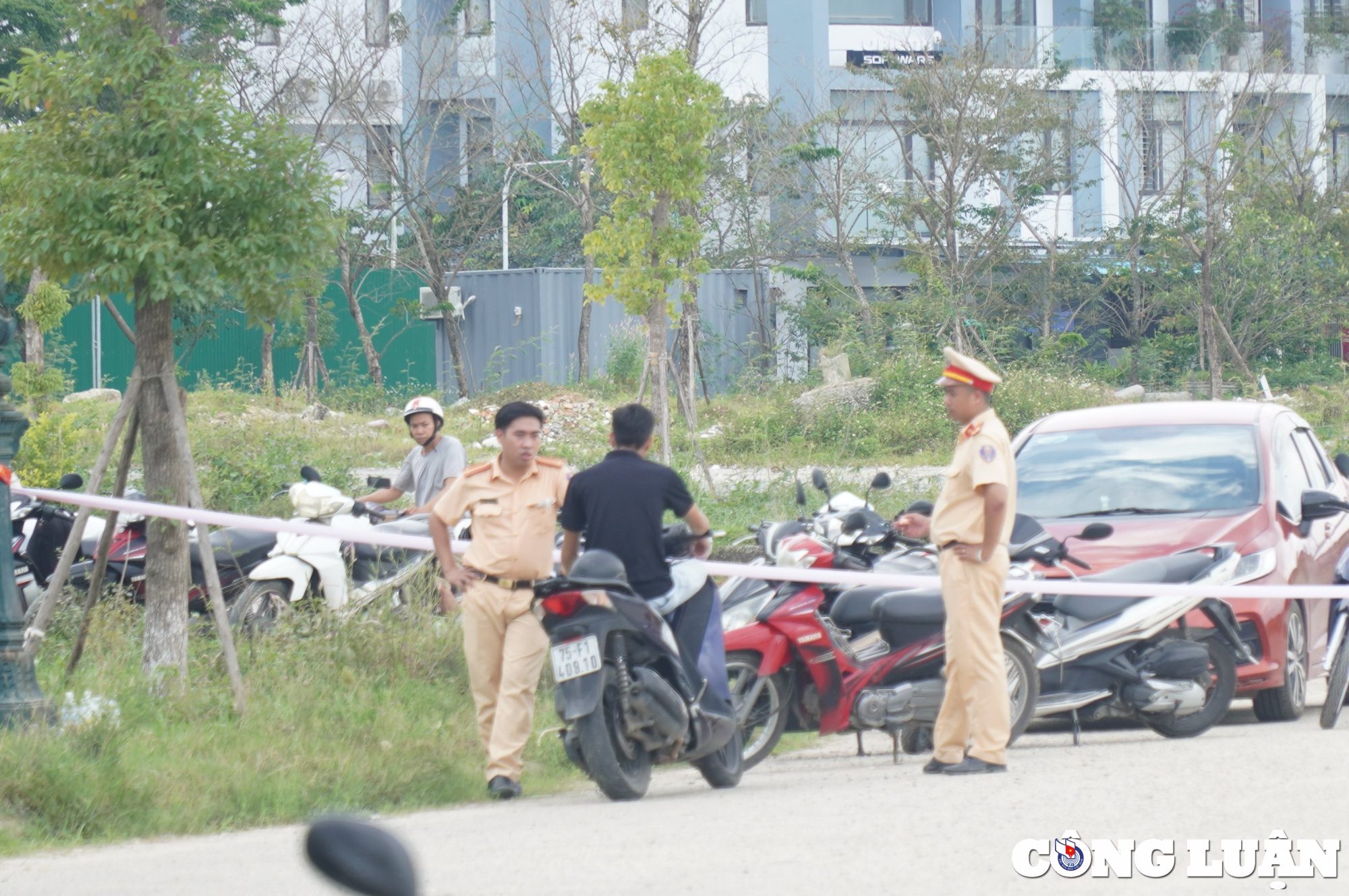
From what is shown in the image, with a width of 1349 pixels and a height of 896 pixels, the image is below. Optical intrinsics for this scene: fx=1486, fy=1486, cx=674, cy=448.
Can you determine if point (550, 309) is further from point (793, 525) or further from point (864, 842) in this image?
point (864, 842)

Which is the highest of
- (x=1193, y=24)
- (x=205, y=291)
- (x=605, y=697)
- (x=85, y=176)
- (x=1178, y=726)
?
(x=1193, y=24)

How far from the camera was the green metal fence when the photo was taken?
2767 cm

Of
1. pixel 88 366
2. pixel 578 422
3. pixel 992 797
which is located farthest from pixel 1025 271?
pixel 992 797

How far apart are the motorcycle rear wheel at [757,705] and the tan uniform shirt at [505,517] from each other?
1.12m

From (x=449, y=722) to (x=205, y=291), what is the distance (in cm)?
247

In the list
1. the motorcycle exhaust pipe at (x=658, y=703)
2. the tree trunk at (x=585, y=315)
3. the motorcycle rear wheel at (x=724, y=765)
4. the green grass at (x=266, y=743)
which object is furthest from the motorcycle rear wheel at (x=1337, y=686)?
the tree trunk at (x=585, y=315)

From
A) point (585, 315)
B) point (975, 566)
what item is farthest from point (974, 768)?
point (585, 315)

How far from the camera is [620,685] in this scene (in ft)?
20.1

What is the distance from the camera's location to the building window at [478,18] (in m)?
29.4

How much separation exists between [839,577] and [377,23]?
24.6m

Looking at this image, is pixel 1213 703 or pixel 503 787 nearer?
pixel 503 787

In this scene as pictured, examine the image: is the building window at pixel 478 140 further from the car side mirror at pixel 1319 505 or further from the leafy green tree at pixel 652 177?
the car side mirror at pixel 1319 505

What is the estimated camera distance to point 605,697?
6.13 metres

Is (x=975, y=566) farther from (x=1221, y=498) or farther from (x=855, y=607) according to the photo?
(x=1221, y=498)
